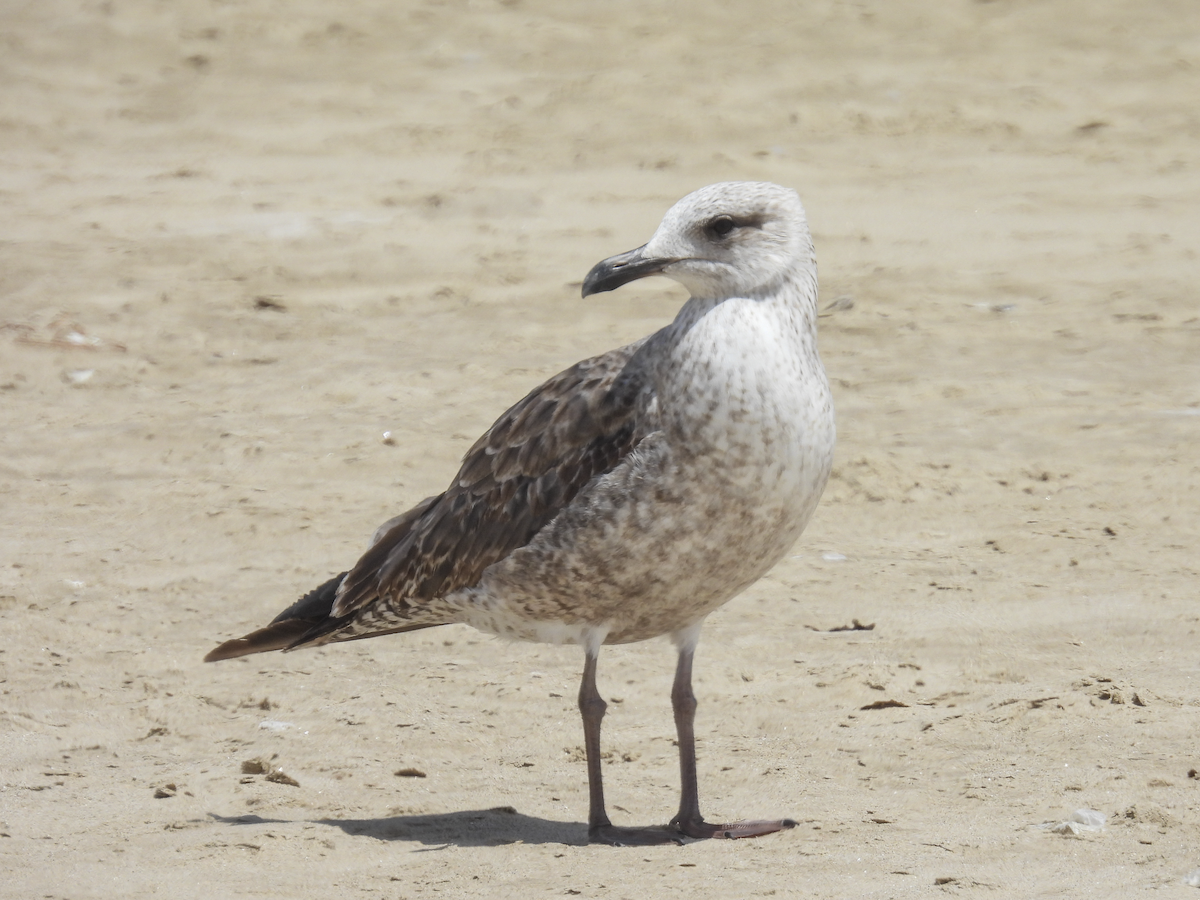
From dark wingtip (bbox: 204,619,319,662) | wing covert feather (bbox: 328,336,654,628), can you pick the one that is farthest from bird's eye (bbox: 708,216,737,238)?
dark wingtip (bbox: 204,619,319,662)

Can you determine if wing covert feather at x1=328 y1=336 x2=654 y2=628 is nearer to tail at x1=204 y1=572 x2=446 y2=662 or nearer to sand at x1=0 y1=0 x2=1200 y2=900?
tail at x1=204 y1=572 x2=446 y2=662

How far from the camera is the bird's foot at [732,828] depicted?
178 inches

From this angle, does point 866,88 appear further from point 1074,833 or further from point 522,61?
point 1074,833

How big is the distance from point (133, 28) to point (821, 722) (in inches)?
405

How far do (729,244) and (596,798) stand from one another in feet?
5.16

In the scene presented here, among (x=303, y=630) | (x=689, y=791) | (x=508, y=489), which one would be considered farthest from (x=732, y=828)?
(x=303, y=630)

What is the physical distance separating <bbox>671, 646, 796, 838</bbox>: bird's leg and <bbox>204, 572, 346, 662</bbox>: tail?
116 cm

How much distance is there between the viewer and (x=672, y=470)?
4363 mm

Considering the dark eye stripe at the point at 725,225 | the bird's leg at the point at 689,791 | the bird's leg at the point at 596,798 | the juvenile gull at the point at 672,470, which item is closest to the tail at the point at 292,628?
the juvenile gull at the point at 672,470

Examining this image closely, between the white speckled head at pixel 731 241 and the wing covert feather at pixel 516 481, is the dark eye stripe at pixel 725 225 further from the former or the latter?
the wing covert feather at pixel 516 481

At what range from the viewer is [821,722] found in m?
5.39

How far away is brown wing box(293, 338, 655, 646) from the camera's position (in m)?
4.61

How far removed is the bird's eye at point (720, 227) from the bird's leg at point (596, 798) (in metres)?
1.25

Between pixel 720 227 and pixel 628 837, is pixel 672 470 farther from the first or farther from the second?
pixel 628 837
